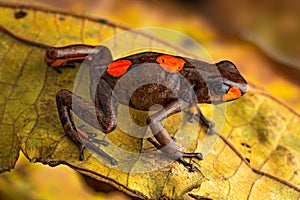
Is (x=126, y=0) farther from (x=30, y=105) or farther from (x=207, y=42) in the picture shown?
(x=30, y=105)

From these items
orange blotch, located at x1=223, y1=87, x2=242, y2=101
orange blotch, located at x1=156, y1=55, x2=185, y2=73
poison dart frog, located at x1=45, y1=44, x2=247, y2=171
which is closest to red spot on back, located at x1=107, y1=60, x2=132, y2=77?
poison dart frog, located at x1=45, y1=44, x2=247, y2=171

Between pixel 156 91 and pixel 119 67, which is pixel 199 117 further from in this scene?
pixel 119 67

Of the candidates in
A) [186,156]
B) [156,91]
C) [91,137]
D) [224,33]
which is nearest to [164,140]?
[186,156]

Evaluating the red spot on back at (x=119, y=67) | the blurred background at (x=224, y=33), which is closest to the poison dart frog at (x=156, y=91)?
the red spot on back at (x=119, y=67)

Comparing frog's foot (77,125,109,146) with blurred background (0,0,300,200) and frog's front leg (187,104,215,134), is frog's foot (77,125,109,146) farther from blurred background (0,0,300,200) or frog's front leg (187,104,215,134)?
blurred background (0,0,300,200)

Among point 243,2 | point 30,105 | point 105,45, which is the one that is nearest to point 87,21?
point 105,45
